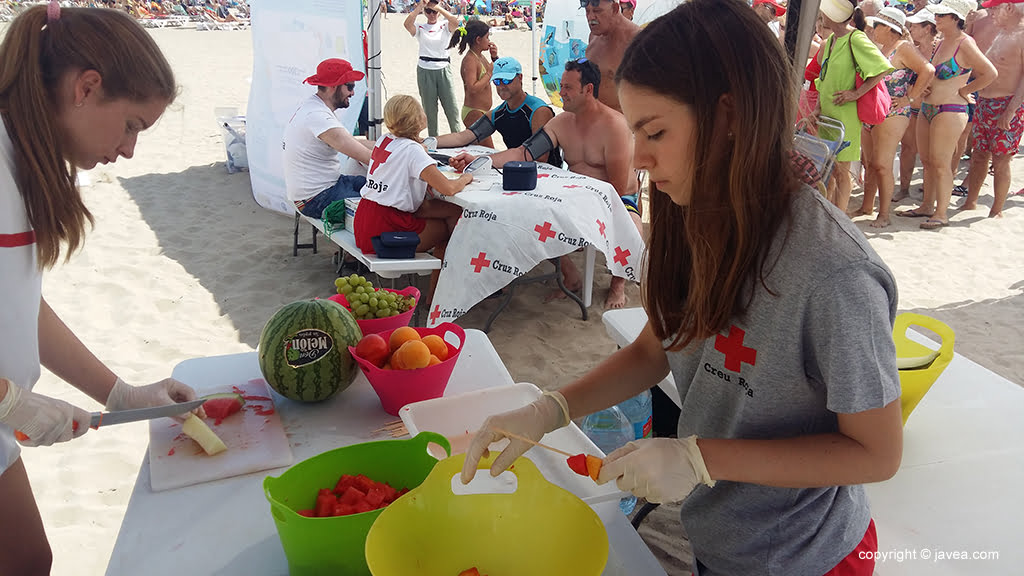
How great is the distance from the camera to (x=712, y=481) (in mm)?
1147

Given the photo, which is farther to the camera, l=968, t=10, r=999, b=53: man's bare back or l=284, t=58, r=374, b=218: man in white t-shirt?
l=968, t=10, r=999, b=53: man's bare back

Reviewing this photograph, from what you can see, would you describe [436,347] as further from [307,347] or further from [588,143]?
[588,143]

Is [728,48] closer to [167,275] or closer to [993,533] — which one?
[993,533]

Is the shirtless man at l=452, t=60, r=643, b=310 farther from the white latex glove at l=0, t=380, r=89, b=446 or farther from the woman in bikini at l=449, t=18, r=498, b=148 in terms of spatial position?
the white latex glove at l=0, t=380, r=89, b=446

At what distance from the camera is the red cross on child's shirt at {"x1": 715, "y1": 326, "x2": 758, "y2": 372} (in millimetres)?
1145

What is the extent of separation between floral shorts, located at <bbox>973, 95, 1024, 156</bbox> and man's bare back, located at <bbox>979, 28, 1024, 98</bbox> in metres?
0.09

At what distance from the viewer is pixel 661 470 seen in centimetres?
114

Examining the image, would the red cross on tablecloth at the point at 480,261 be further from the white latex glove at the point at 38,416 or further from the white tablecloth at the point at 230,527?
the white latex glove at the point at 38,416

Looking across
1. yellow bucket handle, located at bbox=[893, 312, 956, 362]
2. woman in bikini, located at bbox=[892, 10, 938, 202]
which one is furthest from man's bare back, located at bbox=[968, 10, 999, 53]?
yellow bucket handle, located at bbox=[893, 312, 956, 362]

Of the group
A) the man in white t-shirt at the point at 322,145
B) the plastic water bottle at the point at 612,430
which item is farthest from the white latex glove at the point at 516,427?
the man in white t-shirt at the point at 322,145

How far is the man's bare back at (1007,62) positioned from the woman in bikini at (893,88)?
635mm

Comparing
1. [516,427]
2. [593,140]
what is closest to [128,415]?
[516,427]

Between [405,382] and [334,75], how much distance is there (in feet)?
13.2

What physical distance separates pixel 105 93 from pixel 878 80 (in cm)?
620
